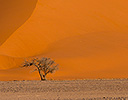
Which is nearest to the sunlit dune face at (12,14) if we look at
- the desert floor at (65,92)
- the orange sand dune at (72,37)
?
the orange sand dune at (72,37)

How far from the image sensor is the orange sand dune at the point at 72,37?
2631 cm

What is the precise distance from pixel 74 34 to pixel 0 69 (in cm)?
908

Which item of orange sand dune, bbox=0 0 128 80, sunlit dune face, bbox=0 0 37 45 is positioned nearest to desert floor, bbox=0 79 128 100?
orange sand dune, bbox=0 0 128 80

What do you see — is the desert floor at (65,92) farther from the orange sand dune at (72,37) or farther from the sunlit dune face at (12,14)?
the sunlit dune face at (12,14)

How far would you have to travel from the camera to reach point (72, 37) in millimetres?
33500

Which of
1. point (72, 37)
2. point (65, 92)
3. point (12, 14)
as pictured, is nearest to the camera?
point (65, 92)

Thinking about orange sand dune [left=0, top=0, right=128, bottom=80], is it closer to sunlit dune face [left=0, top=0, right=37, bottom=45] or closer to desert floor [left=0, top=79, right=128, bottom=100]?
sunlit dune face [left=0, top=0, right=37, bottom=45]

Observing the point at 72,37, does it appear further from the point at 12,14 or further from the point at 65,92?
the point at 65,92

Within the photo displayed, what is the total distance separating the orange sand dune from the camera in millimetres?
26308

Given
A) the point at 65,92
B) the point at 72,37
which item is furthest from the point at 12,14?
the point at 65,92

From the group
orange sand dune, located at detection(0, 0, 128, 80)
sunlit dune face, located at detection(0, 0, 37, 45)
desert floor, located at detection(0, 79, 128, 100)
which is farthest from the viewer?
sunlit dune face, located at detection(0, 0, 37, 45)

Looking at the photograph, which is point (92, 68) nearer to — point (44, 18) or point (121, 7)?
point (44, 18)

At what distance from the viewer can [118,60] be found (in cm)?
2788

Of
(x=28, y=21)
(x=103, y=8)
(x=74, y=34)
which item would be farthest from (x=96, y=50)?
(x=103, y=8)
